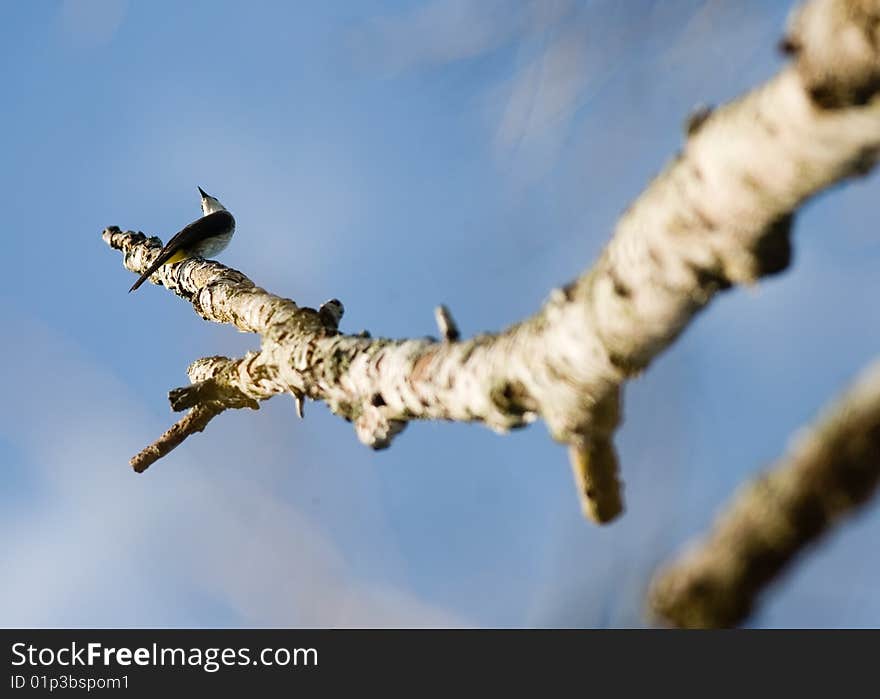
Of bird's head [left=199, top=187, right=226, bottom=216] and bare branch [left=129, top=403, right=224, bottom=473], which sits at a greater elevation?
bird's head [left=199, top=187, right=226, bottom=216]

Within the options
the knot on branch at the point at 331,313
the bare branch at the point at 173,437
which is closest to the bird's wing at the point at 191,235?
the bare branch at the point at 173,437

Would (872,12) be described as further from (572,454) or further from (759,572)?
(572,454)

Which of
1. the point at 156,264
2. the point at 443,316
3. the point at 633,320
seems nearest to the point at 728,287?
the point at 633,320

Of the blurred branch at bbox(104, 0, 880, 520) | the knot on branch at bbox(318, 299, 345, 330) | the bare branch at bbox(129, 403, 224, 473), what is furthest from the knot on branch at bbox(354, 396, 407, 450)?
the bare branch at bbox(129, 403, 224, 473)

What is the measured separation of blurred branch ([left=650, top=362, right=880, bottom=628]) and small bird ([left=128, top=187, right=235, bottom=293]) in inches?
171

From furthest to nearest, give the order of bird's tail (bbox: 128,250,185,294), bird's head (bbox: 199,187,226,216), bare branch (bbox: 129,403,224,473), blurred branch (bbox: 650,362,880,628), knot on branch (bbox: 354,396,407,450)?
1. bird's head (bbox: 199,187,226,216)
2. bird's tail (bbox: 128,250,185,294)
3. bare branch (bbox: 129,403,224,473)
4. knot on branch (bbox: 354,396,407,450)
5. blurred branch (bbox: 650,362,880,628)

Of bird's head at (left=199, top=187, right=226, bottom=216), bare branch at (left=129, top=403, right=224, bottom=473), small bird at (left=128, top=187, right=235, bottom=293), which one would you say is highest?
bird's head at (left=199, top=187, right=226, bottom=216)

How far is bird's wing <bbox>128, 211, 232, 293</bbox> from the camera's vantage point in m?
4.91

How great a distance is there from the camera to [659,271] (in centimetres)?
138

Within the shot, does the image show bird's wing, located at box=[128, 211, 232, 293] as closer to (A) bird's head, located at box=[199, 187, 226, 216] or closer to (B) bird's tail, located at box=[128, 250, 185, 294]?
(B) bird's tail, located at box=[128, 250, 185, 294]

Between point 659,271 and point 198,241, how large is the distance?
214 inches

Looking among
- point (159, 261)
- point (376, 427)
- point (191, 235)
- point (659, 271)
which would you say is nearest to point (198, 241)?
point (191, 235)

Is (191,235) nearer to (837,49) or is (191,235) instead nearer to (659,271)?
(659,271)

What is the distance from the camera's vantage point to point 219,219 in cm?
693
